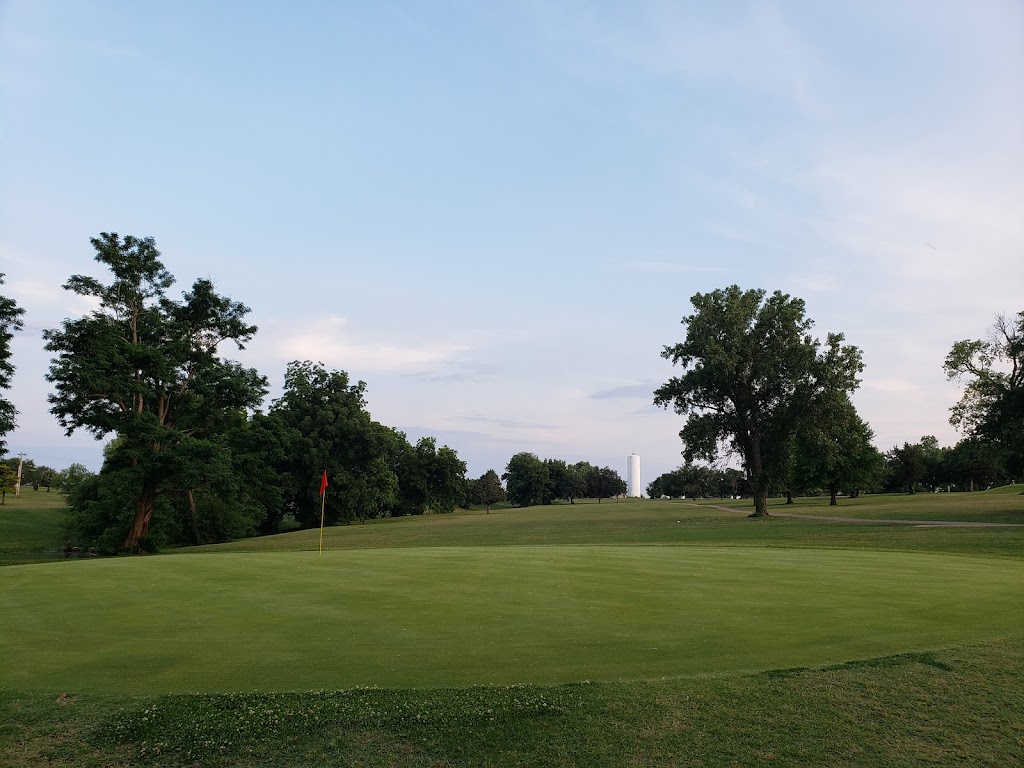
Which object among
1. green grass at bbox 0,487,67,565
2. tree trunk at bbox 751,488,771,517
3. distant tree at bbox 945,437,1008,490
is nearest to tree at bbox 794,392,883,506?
distant tree at bbox 945,437,1008,490

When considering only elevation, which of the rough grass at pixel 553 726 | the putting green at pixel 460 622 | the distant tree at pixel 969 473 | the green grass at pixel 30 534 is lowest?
the green grass at pixel 30 534

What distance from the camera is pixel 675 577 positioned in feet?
47.3

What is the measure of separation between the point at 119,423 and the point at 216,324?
952cm

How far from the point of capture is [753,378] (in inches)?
2156

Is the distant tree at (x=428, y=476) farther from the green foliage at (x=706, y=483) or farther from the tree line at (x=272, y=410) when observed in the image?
the green foliage at (x=706, y=483)

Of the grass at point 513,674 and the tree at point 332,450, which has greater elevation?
the tree at point 332,450

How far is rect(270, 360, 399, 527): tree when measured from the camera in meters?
69.0

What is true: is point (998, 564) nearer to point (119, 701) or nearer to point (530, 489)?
point (119, 701)

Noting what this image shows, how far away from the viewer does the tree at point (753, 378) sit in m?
53.2

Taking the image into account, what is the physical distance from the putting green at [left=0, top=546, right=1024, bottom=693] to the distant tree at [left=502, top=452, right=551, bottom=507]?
141206 millimetres

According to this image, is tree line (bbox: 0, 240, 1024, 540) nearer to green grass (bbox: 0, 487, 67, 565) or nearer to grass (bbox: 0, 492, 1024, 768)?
green grass (bbox: 0, 487, 67, 565)

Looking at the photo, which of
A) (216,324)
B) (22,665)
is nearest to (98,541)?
(216,324)

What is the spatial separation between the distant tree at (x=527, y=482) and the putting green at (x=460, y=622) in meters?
141

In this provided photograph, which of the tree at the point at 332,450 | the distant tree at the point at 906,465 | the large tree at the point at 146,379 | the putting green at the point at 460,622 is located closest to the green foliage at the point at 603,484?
the distant tree at the point at 906,465
